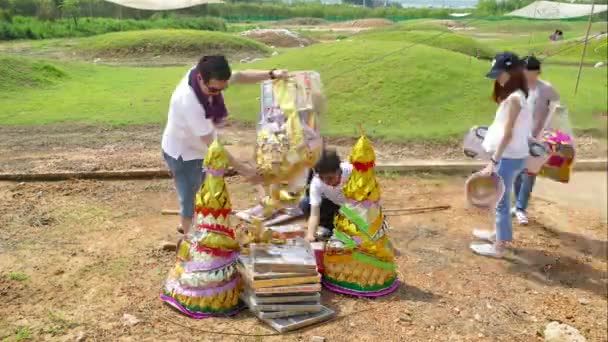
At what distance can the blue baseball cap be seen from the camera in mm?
3844

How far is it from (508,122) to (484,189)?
50 centimetres

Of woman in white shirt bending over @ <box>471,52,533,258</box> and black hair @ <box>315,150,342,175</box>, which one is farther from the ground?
woman in white shirt bending over @ <box>471,52,533,258</box>

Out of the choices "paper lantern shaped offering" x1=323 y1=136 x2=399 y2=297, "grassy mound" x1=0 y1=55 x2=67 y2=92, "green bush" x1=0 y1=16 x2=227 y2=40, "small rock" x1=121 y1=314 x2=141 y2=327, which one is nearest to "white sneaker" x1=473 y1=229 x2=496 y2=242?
"paper lantern shaped offering" x1=323 y1=136 x2=399 y2=297

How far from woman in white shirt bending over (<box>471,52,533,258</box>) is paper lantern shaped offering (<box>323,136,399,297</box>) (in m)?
0.85

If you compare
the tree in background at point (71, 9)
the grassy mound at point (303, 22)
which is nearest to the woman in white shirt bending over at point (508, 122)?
the tree in background at point (71, 9)

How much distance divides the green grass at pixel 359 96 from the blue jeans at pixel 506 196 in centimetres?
388

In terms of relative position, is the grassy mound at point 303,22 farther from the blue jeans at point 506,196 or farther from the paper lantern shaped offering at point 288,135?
the paper lantern shaped offering at point 288,135

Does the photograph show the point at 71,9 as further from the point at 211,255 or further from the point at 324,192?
the point at 211,255

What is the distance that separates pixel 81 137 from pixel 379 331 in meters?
6.19

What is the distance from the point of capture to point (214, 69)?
3.39 meters

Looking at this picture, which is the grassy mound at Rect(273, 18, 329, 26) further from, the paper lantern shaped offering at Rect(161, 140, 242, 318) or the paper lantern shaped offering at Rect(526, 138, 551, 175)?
the paper lantern shaped offering at Rect(161, 140, 242, 318)

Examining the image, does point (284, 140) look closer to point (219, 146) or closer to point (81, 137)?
point (219, 146)

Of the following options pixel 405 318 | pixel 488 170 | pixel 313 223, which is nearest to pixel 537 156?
pixel 488 170

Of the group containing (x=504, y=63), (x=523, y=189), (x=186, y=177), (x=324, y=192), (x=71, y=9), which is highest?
(x=71, y=9)
